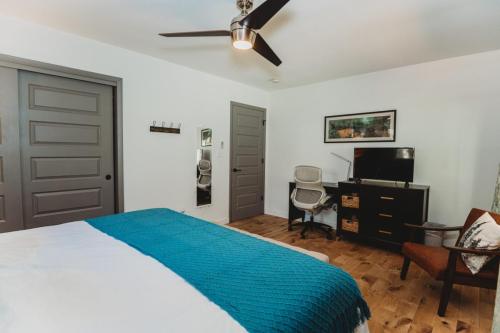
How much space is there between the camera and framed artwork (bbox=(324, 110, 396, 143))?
11.9ft

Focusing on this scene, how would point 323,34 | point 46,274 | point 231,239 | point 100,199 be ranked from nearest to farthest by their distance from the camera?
point 46,274 < point 231,239 < point 323,34 < point 100,199

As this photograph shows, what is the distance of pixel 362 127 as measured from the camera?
3859mm

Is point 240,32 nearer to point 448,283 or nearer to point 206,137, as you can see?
point 206,137

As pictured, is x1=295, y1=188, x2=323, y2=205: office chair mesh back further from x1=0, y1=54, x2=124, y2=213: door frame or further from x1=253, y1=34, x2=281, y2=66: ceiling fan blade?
x1=0, y1=54, x2=124, y2=213: door frame

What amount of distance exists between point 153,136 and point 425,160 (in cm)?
363

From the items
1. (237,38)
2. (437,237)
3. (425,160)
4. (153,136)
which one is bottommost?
(437,237)

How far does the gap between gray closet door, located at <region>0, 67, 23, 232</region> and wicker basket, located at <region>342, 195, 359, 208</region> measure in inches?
149

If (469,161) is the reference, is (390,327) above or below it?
below

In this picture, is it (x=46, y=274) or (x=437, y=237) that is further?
(x=437, y=237)

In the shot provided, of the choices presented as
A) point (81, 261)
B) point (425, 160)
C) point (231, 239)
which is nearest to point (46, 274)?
point (81, 261)

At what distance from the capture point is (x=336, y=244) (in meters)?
3.53

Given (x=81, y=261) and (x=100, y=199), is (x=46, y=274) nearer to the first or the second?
(x=81, y=261)

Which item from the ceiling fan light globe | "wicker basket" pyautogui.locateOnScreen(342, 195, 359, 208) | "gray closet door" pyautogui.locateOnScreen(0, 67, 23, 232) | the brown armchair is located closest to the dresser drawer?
"wicker basket" pyautogui.locateOnScreen(342, 195, 359, 208)

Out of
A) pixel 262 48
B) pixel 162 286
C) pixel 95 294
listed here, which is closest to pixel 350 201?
pixel 262 48
